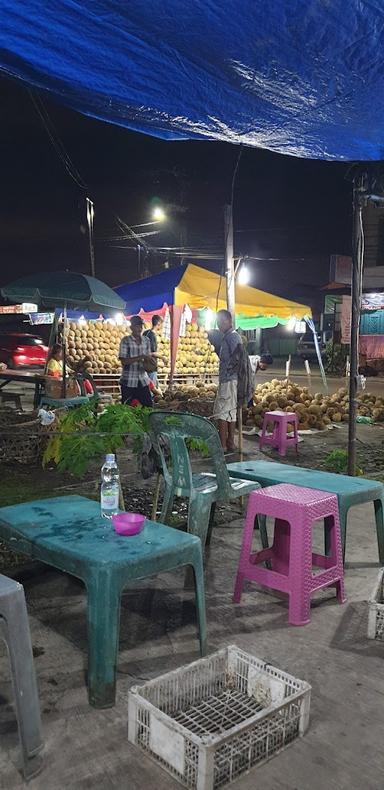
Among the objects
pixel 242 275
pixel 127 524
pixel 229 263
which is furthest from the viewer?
pixel 242 275

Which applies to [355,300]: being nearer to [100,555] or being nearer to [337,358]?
[100,555]

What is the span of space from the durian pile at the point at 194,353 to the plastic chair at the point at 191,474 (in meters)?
11.0

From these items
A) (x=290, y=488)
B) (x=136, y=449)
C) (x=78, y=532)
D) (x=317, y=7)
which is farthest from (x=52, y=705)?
(x=317, y=7)

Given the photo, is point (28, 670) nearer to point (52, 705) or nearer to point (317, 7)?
point (52, 705)

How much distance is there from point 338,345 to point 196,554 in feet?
91.4

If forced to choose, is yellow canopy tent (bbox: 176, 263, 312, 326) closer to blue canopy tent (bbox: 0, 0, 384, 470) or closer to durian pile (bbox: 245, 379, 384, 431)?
durian pile (bbox: 245, 379, 384, 431)

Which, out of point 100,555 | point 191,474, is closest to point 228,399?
point 191,474

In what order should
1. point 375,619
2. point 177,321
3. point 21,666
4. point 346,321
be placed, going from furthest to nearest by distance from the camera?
point 346,321, point 177,321, point 375,619, point 21,666

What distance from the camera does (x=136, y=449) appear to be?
14.6 ft

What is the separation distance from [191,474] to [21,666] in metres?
2.10

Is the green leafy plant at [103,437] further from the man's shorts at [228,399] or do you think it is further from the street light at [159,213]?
the street light at [159,213]

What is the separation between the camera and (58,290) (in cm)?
786

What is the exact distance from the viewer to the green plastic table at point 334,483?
3.75 m

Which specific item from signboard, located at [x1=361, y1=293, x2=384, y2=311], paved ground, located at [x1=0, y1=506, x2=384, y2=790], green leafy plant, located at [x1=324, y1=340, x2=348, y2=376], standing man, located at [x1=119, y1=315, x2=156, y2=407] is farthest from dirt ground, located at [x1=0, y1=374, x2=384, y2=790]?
green leafy plant, located at [x1=324, y1=340, x2=348, y2=376]
